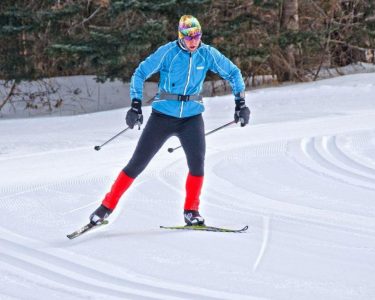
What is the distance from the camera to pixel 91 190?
338 inches

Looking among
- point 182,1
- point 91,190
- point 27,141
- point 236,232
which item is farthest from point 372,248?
point 182,1

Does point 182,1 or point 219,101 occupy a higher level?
point 182,1

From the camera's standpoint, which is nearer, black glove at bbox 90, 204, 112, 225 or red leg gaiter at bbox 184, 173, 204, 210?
black glove at bbox 90, 204, 112, 225

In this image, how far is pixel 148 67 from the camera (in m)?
6.48

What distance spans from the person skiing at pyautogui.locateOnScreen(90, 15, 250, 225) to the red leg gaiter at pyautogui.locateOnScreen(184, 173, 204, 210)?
0.01 metres

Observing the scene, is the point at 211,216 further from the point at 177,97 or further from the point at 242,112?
the point at 177,97

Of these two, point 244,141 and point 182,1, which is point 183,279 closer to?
point 244,141

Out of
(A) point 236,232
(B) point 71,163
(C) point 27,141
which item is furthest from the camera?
(C) point 27,141

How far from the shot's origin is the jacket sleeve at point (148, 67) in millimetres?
6445

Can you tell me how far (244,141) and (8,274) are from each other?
6123 millimetres

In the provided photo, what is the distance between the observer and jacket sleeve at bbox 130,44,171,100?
254 inches

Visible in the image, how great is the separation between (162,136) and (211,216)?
1.05m

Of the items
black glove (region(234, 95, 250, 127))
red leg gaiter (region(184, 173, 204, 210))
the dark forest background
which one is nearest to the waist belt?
black glove (region(234, 95, 250, 127))

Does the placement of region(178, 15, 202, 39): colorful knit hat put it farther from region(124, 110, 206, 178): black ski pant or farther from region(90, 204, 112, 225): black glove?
region(90, 204, 112, 225): black glove
